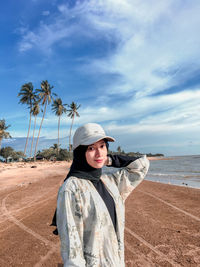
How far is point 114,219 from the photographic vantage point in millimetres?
1604

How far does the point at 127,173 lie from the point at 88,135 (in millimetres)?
693

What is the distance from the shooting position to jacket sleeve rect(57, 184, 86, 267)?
1.21 metres

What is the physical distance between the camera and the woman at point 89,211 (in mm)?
1280

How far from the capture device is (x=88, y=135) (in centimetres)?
156

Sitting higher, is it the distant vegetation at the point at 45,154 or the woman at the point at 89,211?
the distant vegetation at the point at 45,154

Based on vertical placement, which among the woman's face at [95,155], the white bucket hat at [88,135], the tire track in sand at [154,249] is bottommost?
the tire track in sand at [154,249]

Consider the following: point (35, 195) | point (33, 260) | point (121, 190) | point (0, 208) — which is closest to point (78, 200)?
point (121, 190)

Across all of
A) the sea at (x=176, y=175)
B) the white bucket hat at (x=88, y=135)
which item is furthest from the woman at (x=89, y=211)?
the sea at (x=176, y=175)

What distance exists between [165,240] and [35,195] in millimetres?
6774

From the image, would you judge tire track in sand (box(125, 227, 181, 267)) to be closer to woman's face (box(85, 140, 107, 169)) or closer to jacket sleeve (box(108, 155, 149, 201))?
jacket sleeve (box(108, 155, 149, 201))

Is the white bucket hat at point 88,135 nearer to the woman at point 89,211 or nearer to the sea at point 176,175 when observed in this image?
the woman at point 89,211

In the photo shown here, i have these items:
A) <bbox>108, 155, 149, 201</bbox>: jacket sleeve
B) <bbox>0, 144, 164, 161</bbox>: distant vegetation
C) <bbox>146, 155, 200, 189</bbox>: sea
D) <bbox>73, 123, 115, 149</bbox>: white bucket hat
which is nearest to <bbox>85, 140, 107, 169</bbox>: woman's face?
<bbox>73, 123, 115, 149</bbox>: white bucket hat

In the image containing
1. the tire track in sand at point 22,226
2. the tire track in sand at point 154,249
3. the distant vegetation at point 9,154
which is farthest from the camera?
the distant vegetation at point 9,154

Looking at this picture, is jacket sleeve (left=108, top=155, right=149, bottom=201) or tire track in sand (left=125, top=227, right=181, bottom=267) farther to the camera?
tire track in sand (left=125, top=227, right=181, bottom=267)
